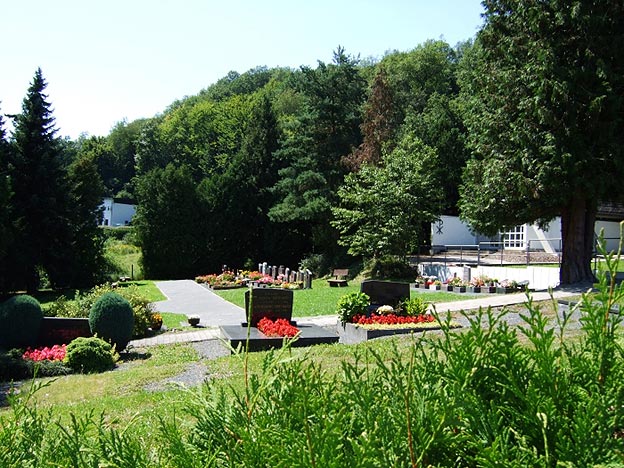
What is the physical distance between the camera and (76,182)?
3753 cm

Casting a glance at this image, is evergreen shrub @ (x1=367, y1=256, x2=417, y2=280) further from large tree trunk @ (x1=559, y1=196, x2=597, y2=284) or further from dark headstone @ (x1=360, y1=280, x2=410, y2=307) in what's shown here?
dark headstone @ (x1=360, y1=280, x2=410, y2=307)

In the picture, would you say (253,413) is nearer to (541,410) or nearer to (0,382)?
(541,410)

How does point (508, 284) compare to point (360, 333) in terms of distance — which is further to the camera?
point (508, 284)

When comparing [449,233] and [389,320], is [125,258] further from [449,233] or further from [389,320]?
[389,320]

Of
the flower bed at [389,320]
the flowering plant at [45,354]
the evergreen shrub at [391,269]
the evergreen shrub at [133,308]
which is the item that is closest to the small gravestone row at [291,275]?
the evergreen shrub at [391,269]

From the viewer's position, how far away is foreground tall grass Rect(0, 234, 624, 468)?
146 centimetres

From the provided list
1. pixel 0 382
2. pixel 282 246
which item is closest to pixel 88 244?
pixel 282 246

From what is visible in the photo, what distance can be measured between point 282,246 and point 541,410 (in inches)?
1712

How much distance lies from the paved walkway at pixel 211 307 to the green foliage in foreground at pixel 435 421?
924 centimetres

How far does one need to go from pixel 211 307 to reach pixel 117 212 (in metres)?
62.8

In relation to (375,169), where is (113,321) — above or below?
below

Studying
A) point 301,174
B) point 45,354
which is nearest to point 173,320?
point 45,354

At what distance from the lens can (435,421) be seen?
64.5 inches

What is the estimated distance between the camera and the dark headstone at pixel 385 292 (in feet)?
52.7
